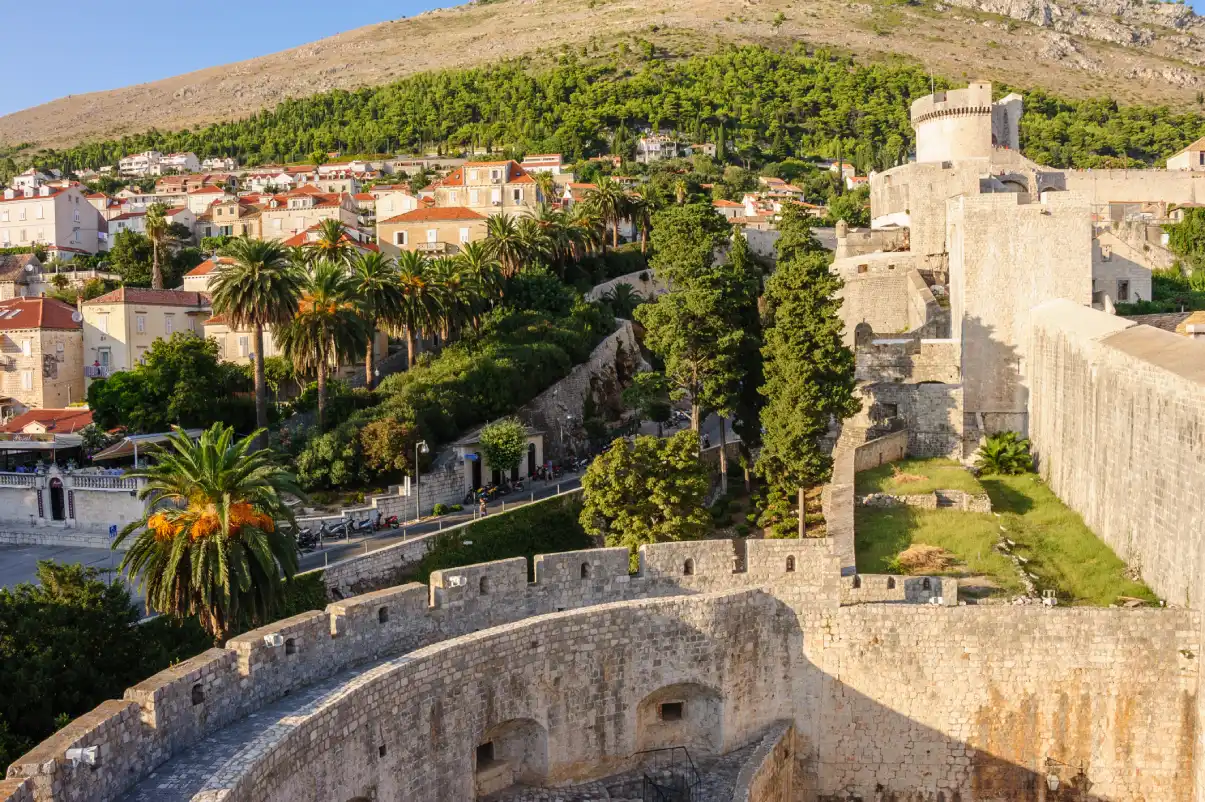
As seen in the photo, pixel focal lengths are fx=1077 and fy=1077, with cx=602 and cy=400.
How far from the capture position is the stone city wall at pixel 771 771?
45.0 feet

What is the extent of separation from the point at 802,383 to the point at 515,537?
8.68 metres

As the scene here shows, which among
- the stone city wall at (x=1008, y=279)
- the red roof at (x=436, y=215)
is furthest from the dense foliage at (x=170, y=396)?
the stone city wall at (x=1008, y=279)

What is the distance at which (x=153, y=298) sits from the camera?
45.7 metres

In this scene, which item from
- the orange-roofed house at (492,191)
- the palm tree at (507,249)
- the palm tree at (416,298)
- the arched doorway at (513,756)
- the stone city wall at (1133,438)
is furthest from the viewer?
the orange-roofed house at (492,191)

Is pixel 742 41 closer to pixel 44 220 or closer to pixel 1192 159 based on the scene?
pixel 1192 159

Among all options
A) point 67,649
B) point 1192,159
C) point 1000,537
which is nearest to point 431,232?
point 1000,537

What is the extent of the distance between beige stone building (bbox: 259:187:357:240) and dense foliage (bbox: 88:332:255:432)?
26597 mm

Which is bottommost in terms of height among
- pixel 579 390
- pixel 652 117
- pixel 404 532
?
pixel 404 532

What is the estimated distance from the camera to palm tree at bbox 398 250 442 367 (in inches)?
1467

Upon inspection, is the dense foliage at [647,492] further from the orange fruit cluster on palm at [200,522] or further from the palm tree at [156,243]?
the palm tree at [156,243]

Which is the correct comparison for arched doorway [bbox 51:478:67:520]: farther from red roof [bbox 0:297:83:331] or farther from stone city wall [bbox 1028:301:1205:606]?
stone city wall [bbox 1028:301:1205:606]

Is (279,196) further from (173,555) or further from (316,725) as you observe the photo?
(316,725)

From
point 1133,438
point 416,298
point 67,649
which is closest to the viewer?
point 67,649

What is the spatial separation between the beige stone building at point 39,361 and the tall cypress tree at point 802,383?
102 ft
